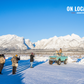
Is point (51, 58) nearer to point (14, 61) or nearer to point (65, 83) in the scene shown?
point (14, 61)

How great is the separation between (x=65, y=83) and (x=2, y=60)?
6.14 meters

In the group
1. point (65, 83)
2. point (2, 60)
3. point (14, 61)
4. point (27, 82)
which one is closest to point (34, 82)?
point (27, 82)

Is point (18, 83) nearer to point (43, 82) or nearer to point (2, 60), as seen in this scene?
point (43, 82)

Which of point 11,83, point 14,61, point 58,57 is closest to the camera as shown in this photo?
point 11,83

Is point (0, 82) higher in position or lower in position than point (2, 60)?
lower

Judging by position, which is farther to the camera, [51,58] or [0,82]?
[51,58]

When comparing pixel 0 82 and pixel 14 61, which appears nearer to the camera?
pixel 0 82

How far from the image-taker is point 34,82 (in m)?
7.90

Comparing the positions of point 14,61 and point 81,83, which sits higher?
point 14,61

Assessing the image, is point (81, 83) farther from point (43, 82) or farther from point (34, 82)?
point (34, 82)

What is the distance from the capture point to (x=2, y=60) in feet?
36.1

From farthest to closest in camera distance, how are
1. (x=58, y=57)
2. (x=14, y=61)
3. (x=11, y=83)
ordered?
1. (x=58, y=57)
2. (x=14, y=61)
3. (x=11, y=83)

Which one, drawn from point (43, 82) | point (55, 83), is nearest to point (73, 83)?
point (55, 83)

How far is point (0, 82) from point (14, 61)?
3250mm
